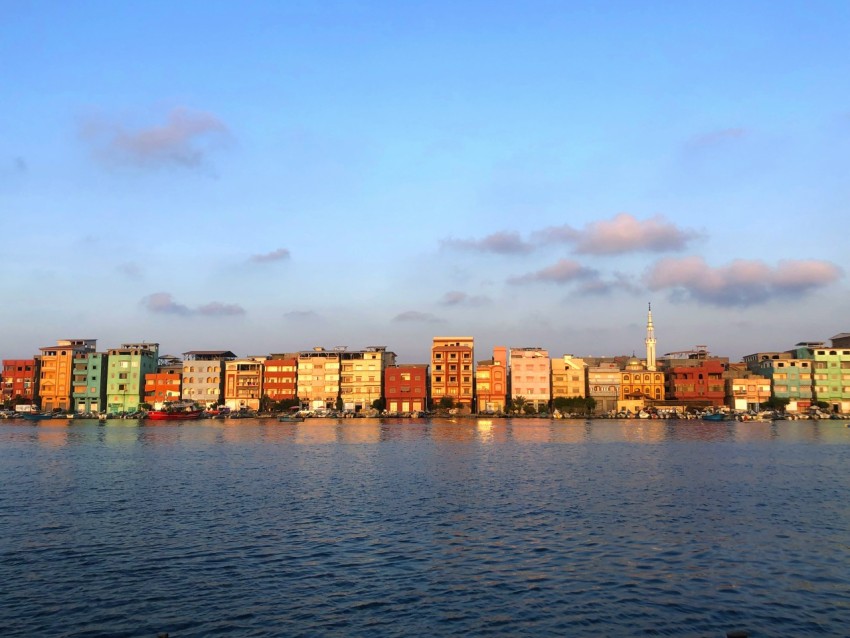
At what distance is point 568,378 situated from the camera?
501ft

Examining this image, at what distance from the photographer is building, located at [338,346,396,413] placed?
153 meters

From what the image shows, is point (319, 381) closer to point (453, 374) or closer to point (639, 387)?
point (453, 374)

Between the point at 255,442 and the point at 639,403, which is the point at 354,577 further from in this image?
the point at 639,403

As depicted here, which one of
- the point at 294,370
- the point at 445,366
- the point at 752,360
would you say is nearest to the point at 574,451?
the point at 445,366

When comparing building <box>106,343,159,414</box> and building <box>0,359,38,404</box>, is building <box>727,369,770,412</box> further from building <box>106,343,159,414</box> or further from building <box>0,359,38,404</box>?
building <box>0,359,38,404</box>

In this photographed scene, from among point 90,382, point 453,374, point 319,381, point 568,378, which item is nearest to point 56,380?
point 90,382

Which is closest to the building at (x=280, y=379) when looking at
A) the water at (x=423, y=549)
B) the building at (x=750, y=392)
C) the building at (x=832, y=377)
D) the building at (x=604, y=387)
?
the building at (x=604, y=387)

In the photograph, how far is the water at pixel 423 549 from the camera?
19.9 m

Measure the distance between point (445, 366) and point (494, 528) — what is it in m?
119

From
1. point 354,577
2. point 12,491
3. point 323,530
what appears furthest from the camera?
point 12,491

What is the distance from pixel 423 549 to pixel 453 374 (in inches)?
4848

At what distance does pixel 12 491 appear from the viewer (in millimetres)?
41125

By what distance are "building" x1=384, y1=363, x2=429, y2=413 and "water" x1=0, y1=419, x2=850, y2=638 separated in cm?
9475

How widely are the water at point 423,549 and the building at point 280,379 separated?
9927 cm
